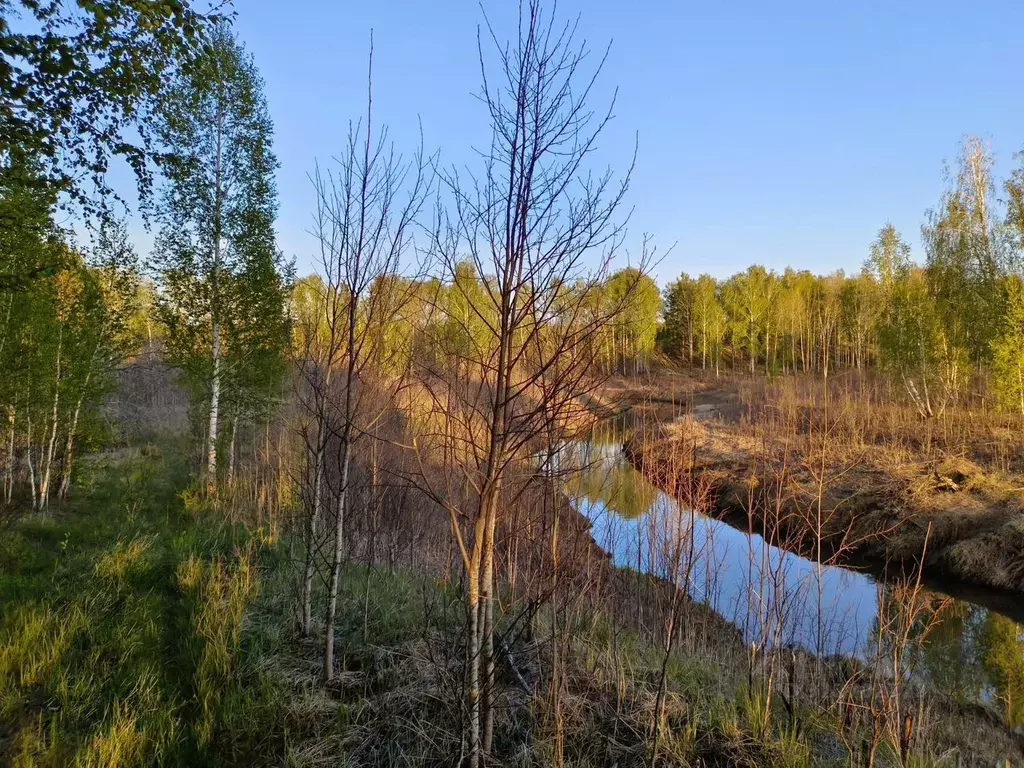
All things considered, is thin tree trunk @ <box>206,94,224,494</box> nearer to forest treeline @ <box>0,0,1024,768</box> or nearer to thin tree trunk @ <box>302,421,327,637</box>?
forest treeline @ <box>0,0,1024,768</box>

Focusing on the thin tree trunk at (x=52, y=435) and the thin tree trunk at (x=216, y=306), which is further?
the thin tree trunk at (x=216, y=306)

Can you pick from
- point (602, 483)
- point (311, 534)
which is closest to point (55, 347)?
point (311, 534)

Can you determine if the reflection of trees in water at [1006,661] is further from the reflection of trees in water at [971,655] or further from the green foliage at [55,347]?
the green foliage at [55,347]

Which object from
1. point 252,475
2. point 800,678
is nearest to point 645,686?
point 800,678

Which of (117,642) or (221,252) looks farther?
(221,252)

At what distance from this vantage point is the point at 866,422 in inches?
617

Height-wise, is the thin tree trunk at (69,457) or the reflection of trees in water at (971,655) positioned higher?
the thin tree trunk at (69,457)

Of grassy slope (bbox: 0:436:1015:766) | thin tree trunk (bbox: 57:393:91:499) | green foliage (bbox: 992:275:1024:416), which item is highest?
green foliage (bbox: 992:275:1024:416)

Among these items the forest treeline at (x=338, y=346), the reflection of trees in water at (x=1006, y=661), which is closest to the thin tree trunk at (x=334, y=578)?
the forest treeline at (x=338, y=346)

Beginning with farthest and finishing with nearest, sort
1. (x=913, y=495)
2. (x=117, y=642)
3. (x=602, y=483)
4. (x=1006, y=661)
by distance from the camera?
1. (x=913, y=495)
2. (x=1006, y=661)
3. (x=602, y=483)
4. (x=117, y=642)

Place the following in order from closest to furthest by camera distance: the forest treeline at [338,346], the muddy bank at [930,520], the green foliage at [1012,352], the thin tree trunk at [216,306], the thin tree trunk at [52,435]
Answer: the forest treeline at [338,346], the thin tree trunk at [52,435], the muddy bank at [930,520], the thin tree trunk at [216,306], the green foliage at [1012,352]

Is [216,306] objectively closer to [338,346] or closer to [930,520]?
[338,346]

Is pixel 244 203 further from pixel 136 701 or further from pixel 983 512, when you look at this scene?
pixel 983 512

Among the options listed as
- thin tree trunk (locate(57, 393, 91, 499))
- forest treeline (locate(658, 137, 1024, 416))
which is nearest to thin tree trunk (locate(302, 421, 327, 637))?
thin tree trunk (locate(57, 393, 91, 499))
